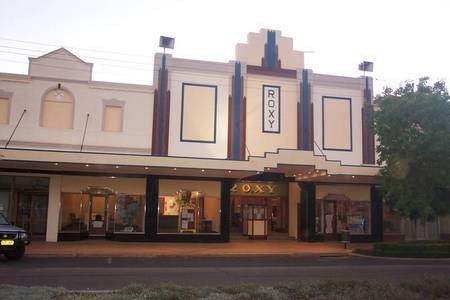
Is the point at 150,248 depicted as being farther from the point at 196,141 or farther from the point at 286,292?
the point at 286,292

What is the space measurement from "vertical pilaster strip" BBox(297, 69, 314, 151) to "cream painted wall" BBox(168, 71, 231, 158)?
14.4 ft

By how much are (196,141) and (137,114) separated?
3595mm

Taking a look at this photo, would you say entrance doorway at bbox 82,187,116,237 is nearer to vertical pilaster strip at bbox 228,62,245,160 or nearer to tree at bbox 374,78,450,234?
vertical pilaster strip at bbox 228,62,245,160

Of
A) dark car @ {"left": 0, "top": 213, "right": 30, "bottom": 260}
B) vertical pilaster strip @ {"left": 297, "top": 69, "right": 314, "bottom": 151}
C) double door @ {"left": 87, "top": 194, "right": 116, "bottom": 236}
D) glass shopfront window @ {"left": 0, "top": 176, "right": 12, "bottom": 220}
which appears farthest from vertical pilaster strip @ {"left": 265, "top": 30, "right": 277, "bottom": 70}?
dark car @ {"left": 0, "top": 213, "right": 30, "bottom": 260}

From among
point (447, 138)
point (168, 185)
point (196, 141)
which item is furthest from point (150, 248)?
point (447, 138)

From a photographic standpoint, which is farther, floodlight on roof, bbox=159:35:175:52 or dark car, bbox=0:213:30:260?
floodlight on roof, bbox=159:35:175:52

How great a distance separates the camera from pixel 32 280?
1348 cm

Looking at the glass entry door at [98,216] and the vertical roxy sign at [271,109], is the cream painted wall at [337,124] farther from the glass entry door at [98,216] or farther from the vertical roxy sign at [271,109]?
the glass entry door at [98,216]

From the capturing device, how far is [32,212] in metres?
27.8

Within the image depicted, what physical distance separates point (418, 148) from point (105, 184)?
16380 millimetres

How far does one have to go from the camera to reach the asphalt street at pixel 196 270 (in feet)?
45.2

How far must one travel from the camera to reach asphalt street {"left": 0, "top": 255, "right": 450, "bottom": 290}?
542 inches

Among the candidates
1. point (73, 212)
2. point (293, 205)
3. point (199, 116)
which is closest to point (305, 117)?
point (293, 205)

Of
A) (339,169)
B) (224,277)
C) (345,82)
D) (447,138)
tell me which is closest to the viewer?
(224,277)
